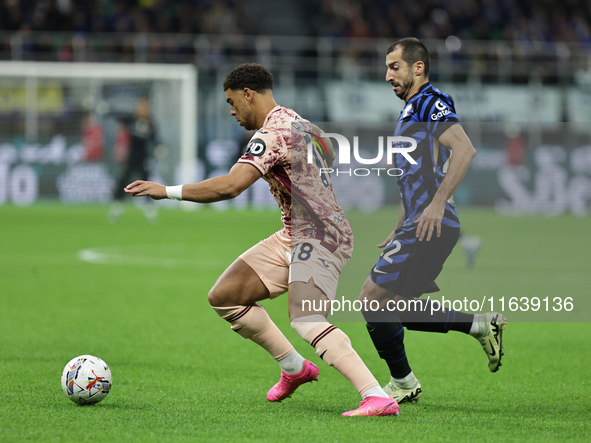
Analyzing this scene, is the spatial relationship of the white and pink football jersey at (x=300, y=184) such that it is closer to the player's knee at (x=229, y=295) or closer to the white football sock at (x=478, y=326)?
the player's knee at (x=229, y=295)

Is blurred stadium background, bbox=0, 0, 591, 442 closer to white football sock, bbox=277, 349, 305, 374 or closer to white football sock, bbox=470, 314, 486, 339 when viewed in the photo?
white football sock, bbox=277, 349, 305, 374

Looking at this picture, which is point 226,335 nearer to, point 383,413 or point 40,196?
point 383,413

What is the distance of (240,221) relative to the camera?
2111 cm

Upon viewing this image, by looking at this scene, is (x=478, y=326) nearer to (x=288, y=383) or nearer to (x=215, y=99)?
(x=288, y=383)

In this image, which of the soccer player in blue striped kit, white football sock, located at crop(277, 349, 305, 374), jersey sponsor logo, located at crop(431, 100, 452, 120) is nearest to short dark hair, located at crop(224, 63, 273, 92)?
the soccer player in blue striped kit

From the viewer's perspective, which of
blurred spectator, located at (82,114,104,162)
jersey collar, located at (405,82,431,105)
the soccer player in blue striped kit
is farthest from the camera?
blurred spectator, located at (82,114,104,162)

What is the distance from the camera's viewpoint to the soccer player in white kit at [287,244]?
203 inches

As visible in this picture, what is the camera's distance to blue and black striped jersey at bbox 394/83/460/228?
5523 millimetres

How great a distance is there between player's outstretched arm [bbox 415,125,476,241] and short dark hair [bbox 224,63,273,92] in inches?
42.3

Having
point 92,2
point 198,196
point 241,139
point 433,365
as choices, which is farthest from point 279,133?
point 92,2

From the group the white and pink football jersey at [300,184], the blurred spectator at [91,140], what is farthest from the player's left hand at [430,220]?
the blurred spectator at [91,140]

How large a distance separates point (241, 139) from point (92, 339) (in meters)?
16.1

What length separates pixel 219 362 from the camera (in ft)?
23.9

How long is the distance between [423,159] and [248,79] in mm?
1115
